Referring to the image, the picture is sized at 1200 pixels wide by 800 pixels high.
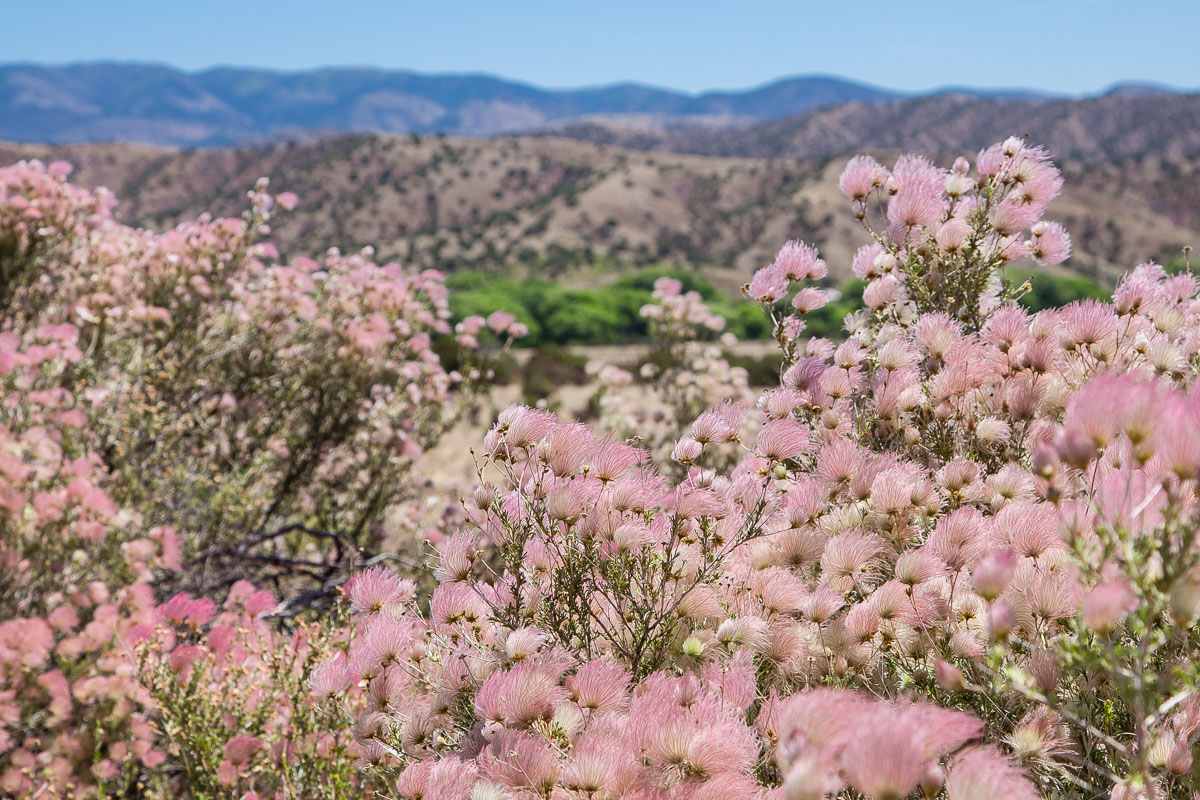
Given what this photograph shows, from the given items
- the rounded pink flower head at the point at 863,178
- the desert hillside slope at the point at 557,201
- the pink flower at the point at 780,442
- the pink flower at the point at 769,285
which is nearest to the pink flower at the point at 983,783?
the pink flower at the point at 780,442

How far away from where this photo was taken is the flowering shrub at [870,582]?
2.83ft

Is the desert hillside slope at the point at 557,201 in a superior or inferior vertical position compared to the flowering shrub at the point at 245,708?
superior

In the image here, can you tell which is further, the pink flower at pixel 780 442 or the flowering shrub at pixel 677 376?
the flowering shrub at pixel 677 376

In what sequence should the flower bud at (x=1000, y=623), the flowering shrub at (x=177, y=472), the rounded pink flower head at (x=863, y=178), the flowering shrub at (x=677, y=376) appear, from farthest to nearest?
the flowering shrub at (x=677, y=376) → the flowering shrub at (x=177, y=472) → the rounded pink flower head at (x=863, y=178) → the flower bud at (x=1000, y=623)

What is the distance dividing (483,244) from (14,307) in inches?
1967

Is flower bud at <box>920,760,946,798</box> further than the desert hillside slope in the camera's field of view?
No

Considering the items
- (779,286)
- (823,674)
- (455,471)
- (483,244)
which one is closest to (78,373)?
(779,286)

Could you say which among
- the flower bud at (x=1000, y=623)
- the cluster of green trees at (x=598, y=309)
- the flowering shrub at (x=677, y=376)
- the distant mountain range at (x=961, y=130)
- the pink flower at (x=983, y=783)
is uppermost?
the distant mountain range at (x=961, y=130)

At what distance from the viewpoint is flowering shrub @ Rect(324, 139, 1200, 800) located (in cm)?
86

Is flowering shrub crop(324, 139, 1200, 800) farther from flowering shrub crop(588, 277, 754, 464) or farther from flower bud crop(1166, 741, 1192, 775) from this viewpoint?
flowering shrub crop(588, 277, 754, 464)

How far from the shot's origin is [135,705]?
2.95 metres

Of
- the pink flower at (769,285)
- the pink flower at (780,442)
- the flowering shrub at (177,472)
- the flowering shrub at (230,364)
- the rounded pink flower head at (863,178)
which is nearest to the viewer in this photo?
the pink flower at (780,442)

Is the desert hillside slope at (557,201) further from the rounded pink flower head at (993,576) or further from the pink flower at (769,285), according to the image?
the rounded pink flower head at (993,576)

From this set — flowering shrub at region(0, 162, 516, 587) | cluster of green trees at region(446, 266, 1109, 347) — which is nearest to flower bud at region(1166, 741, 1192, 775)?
flowering shrub at region(0, 162, 516, 587)
